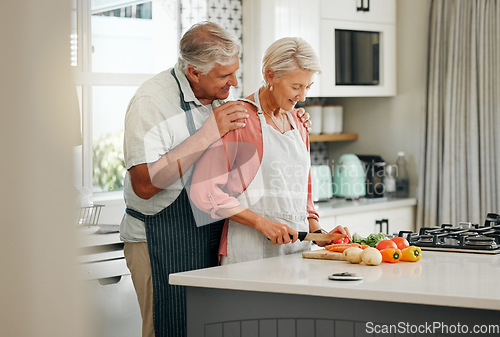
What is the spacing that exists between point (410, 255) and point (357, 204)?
5.66 feet

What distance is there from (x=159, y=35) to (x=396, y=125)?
171cm

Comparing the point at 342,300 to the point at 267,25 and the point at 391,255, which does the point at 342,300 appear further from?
the point at 267,25

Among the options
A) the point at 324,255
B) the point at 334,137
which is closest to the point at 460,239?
the point at 324,255

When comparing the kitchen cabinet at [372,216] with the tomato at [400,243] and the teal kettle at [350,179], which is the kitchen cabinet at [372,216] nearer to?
the teal kettle at [350,179]

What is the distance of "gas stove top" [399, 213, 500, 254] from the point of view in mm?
1954

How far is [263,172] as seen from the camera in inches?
74.6

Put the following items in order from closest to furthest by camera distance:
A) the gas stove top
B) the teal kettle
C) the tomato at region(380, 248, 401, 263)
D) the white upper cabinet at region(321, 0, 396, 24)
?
1. the tomato at region(380, 248, 401, 263)
2. the gas stove top
3. the white upper cabinet at region(321, 0, 396, 24)
4. the teal kettle

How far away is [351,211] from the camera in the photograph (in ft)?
11.0

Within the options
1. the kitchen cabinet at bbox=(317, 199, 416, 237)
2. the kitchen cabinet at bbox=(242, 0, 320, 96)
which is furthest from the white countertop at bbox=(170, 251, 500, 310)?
the kitchen cabinet at bbox=(242, 0, 320, 96)

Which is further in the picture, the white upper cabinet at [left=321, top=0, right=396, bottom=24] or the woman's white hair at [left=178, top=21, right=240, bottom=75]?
the white upper cabinet at [left=321, top=0, right=396, bottom=24]

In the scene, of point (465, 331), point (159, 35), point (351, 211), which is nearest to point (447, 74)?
point (351, 211)

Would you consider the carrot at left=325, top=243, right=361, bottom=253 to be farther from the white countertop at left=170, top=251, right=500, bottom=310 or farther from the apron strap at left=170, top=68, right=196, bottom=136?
the apron strap at left=170, top=68, right=196, bottom=136

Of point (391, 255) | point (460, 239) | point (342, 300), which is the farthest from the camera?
point (460, 239)

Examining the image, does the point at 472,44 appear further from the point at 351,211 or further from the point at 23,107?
the point at 23,107
